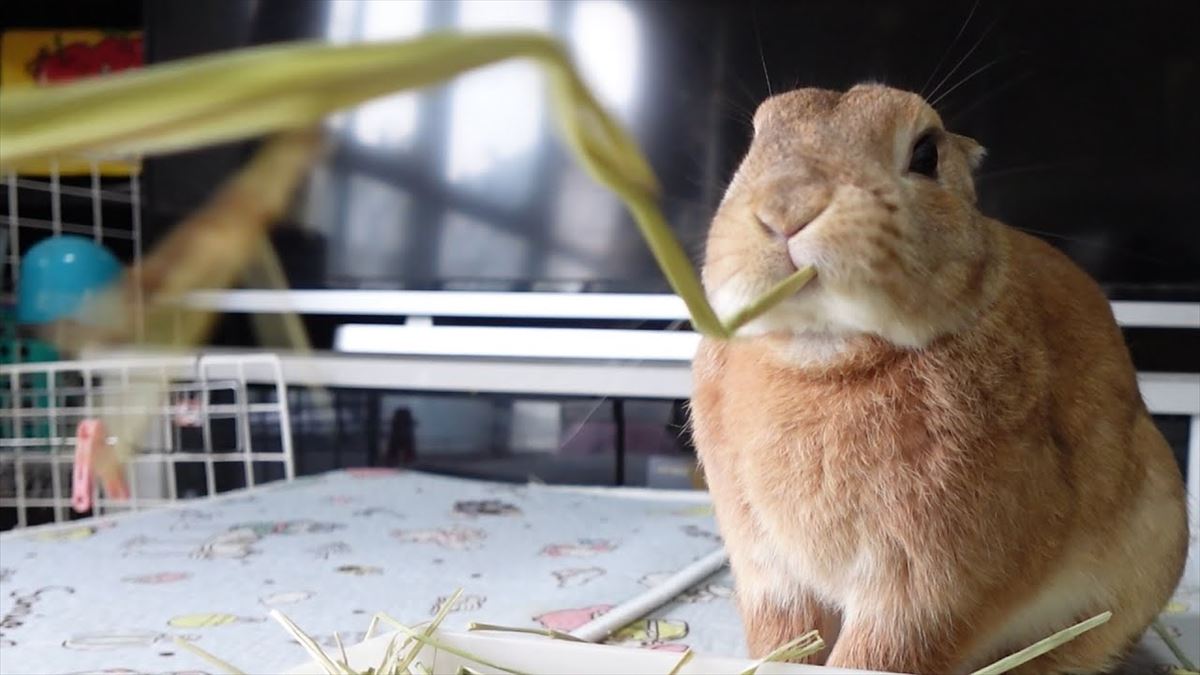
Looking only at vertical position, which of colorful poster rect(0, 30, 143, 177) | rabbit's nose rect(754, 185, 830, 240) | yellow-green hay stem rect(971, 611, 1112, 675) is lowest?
yellow-green hay stem rect(971, 611, 1112, 675)

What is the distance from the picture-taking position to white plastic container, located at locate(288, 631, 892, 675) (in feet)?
1.44

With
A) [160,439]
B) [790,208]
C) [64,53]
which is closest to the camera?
[790,208]

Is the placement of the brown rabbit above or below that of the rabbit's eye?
below

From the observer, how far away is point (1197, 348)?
148 cm

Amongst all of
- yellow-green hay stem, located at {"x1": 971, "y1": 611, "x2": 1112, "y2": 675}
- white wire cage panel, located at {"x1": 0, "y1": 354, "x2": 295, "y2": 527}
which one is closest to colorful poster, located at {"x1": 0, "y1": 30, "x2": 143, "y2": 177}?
white wire cage panel, located at {"x1": 0, "y1": 354, "x2": 295, "y2": 527}

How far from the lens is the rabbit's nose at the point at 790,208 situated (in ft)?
1.32

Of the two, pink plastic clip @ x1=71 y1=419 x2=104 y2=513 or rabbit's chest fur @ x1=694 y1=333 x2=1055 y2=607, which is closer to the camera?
rabbit's chest fur @ x1=694 y1=333 x2=1055 y2=607

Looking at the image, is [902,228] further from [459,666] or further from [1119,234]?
[1119,234]

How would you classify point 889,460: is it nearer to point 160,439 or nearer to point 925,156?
point 925,156

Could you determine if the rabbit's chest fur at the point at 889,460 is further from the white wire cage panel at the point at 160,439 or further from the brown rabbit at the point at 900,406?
the white wire cage panel at the point at 160,439

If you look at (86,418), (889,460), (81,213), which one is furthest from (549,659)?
(81,213)

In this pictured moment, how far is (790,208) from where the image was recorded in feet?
1.33

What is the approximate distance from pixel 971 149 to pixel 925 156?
0.05m

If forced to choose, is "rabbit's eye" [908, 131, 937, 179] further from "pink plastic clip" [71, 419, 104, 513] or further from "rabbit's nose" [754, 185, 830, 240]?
"pink plastic clip" [71, 419, 104, 513]
